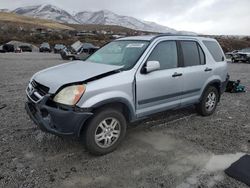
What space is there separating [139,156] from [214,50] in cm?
350

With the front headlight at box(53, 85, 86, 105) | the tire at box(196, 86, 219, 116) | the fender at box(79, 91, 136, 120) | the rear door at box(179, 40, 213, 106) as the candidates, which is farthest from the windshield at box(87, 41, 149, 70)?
the tire at box(196, 86, 219, 116)

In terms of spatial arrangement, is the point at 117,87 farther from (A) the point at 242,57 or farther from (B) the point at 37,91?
(A) the point at 242,57

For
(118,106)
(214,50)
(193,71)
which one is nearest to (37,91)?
(118,106)

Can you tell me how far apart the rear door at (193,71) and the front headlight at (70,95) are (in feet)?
7.70

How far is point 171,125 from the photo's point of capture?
556 centimetres

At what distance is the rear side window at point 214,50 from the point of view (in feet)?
20.2

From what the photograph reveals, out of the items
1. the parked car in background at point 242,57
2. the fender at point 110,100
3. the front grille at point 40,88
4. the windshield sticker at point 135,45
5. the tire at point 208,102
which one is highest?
the windshield sticker at point 135,45

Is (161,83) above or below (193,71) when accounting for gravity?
below

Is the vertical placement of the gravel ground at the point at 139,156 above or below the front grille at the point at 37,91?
below

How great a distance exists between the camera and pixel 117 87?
4.06 m

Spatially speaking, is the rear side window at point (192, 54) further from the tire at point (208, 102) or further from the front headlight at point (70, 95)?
the front headlight at point (70, 95)

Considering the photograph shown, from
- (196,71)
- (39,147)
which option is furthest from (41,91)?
(196,71)

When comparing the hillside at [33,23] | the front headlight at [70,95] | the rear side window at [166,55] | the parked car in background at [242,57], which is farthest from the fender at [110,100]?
the hillside at [33,23]

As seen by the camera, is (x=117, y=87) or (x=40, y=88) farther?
(x=40, y=88)
